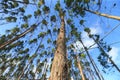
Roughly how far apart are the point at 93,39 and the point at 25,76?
5.37 m

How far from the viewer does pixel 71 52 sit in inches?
538

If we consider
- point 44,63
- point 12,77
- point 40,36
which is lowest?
point 12,77

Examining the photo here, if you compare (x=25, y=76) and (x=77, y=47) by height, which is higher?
(x=77, y=47)

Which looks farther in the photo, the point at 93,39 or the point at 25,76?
the point at 25,76

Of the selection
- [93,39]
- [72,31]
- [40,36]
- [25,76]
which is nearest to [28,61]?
[25,76]

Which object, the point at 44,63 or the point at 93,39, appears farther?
the point at 44,63

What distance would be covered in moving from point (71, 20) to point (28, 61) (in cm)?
446

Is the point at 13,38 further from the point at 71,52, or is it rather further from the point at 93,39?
the point at 93,39

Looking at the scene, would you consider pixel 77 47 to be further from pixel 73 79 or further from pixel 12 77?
pixel 12 77

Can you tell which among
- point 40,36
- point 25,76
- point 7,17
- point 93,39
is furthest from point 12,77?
point 93,39

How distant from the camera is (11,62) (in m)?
15.0

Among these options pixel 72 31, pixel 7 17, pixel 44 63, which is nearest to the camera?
pixel 7 17

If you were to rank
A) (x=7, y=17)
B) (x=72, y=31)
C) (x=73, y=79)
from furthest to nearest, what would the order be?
(x=73, y=79) → (x=72, y=31) → (x=7, y=17)

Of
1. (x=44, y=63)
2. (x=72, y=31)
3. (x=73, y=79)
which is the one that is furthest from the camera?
(x=44, y=63)
